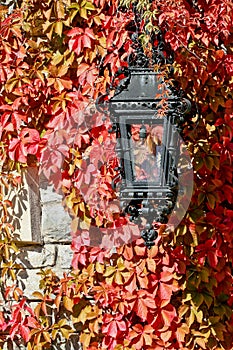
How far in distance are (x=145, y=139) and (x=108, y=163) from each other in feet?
1.60

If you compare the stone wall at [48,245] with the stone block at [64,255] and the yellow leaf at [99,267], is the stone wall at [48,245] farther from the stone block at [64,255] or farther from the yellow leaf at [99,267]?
the yellow leaf at [99,267]

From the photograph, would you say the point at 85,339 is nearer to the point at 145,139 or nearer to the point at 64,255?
the point at 64,255

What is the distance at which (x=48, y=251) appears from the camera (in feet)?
8.71

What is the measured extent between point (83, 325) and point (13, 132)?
83cm

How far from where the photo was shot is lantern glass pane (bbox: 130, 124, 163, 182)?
81.1 inches

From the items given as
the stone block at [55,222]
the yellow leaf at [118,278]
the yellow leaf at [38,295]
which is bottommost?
the yellow leaf at [38,295]

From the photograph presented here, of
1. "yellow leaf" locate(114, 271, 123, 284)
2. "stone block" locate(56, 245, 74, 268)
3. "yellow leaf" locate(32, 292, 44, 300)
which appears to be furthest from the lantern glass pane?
"yellow leaf" locate(32, 292, 44, 300)

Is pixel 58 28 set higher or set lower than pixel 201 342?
higher

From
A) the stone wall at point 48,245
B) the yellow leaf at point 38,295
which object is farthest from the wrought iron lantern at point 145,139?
the yellow leaf at point 38,295

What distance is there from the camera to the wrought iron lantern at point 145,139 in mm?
2068

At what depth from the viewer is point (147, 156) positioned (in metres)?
2.05

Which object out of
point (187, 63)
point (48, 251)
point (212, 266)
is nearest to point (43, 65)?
point (187, 63)

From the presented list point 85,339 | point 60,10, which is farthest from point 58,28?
point 85,339

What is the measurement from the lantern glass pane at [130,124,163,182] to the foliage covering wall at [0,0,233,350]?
16.7 inches
